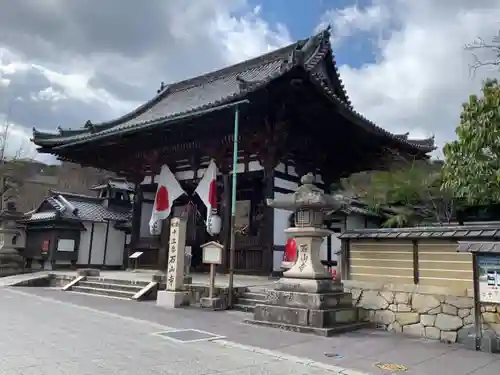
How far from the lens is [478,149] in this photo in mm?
8328

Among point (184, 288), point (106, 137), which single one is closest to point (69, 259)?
point (106, 137)

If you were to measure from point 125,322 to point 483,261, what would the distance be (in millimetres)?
6088

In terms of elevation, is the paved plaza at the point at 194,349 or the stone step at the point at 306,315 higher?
the stone step at the point at 306,315

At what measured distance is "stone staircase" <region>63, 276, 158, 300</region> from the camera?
11.4 m

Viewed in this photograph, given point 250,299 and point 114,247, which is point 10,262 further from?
point 250,299

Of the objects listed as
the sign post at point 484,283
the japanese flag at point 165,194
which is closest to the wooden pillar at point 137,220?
the japanese flag at point 165,194

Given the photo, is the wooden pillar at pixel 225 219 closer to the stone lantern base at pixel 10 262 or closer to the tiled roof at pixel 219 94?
the tiled roof at pixel 219 94

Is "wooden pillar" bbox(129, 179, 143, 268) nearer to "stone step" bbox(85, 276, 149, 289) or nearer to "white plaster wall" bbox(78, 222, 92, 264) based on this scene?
"stone step" bbox(85, 276, 149, 289)

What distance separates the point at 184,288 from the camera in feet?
34.6

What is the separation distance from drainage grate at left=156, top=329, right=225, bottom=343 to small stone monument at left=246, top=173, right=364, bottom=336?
1.34m

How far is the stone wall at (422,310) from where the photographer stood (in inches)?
275

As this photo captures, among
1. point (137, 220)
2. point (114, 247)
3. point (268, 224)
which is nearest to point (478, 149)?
point (268, 224)

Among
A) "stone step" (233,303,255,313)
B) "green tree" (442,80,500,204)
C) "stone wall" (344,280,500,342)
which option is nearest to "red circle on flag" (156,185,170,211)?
"stone step" (233,303,255,313)

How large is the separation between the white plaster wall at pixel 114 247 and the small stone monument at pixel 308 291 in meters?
Answer: 14.2
